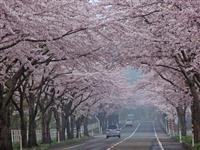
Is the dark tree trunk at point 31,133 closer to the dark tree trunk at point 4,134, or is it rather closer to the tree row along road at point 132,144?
the tree row along road at point 132,144

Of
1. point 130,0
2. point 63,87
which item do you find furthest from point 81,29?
point 63,87

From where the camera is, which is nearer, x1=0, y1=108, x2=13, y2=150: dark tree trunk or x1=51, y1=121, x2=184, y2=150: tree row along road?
x1=0, y1=108, x2=13, y2=150: dark tree trunk

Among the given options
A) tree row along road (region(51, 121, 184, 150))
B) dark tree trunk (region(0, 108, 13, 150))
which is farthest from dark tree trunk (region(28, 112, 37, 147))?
dark tree trunk (region(0, 108, 13, 150))

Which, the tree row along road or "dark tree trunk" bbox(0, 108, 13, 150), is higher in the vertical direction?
"dark tree trunk" bbox(0, 108, 13, 150)

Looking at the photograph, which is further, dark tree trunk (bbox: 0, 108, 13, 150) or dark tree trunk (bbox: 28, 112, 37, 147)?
dark tree trunk (bbox: 28, 112, 37, 147)

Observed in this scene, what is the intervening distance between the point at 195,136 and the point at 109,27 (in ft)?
35.9

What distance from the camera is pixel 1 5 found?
36.7 feet

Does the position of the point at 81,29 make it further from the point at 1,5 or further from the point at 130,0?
the point at 1,5

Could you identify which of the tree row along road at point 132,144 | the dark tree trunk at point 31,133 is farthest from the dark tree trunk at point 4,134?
the tree row along road at point 132,144

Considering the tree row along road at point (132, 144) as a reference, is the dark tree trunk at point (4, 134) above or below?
above

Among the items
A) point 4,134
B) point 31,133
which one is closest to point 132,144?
point 31,133

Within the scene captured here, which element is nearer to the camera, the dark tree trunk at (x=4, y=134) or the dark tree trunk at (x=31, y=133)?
the dark tree trunk at (x=4, y=134)

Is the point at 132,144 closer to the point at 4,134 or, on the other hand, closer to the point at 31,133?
Answer: the point at 31,133

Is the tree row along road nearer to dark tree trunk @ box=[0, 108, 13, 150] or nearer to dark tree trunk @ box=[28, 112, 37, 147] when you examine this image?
dark tree trunk @ box=[28, 112, 37, 147]
